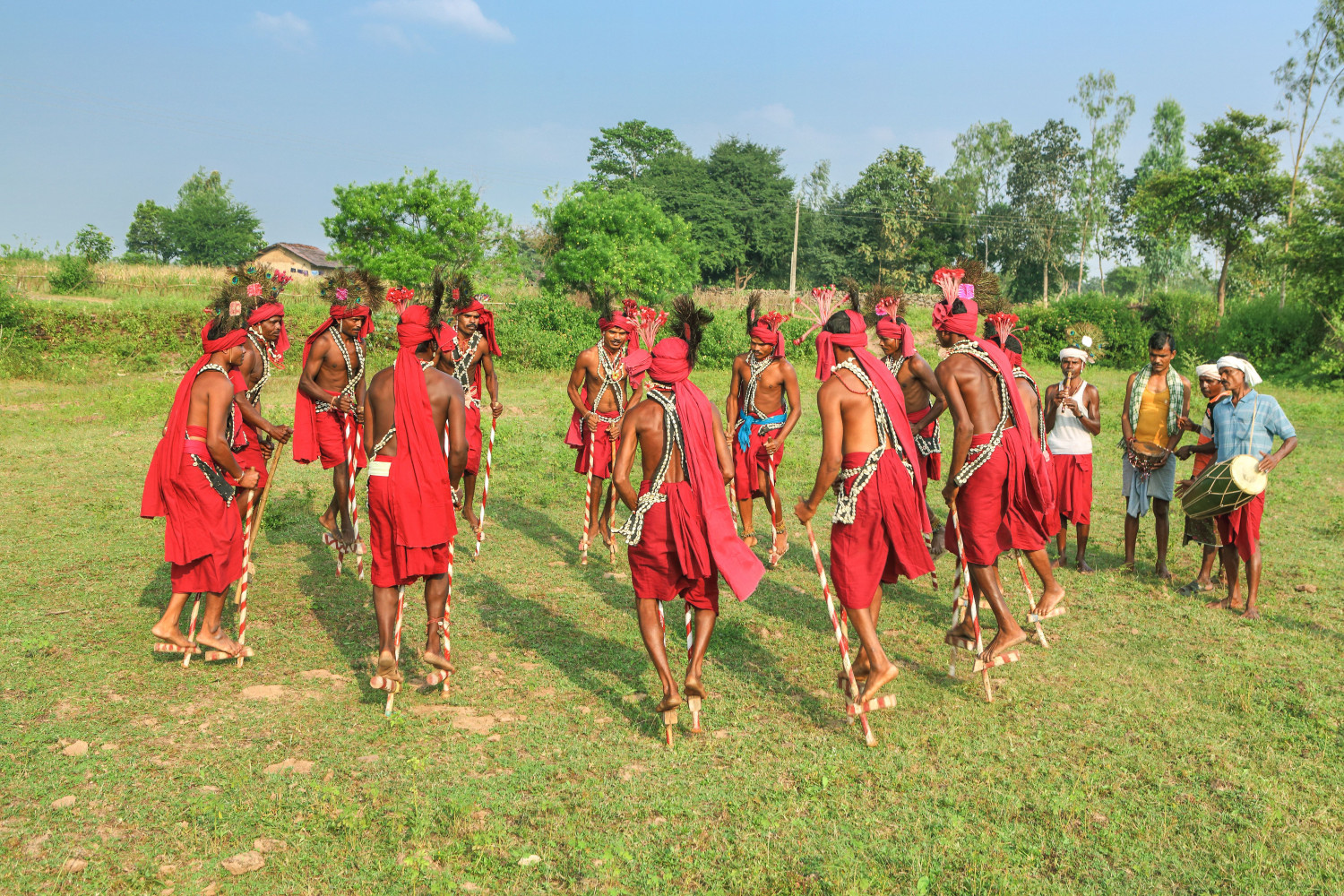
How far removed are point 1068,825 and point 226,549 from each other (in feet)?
16.7

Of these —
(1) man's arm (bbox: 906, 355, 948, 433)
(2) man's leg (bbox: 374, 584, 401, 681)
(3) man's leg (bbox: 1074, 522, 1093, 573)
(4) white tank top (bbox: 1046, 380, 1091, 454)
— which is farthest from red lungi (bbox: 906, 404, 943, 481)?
(2) man's leg (bbox: 374, 584, 401, 681)

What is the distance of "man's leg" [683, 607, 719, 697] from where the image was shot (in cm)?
493

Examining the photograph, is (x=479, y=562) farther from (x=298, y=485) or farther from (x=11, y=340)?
(x=11, y=340)

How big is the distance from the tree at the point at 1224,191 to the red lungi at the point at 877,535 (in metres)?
31.5

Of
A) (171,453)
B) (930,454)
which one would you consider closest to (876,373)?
(930,454)

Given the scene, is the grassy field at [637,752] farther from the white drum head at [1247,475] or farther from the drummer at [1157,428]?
the white drum head at [1247,475]

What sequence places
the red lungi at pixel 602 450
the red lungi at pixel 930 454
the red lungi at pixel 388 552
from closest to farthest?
1. the red lungi at pixel 388 552
2. the red lungi at pixel 930 454
3. the red lungi at pixel 602 450

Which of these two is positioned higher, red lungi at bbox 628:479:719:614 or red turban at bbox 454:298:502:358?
red turban at bbox 454:298:502:358

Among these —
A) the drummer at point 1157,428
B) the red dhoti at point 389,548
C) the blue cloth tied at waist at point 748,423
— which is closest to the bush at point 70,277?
the blue cloth tied at waist at point 748,423

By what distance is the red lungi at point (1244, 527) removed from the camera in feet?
23.0

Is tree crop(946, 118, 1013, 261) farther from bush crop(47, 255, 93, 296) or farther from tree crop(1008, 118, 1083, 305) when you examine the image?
bush crop(47, 255, 93, 296)

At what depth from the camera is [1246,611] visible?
704 cm

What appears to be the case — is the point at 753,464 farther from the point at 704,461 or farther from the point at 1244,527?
the point at 1244,527

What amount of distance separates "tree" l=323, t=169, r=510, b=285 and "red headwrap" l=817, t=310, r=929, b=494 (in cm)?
2296
